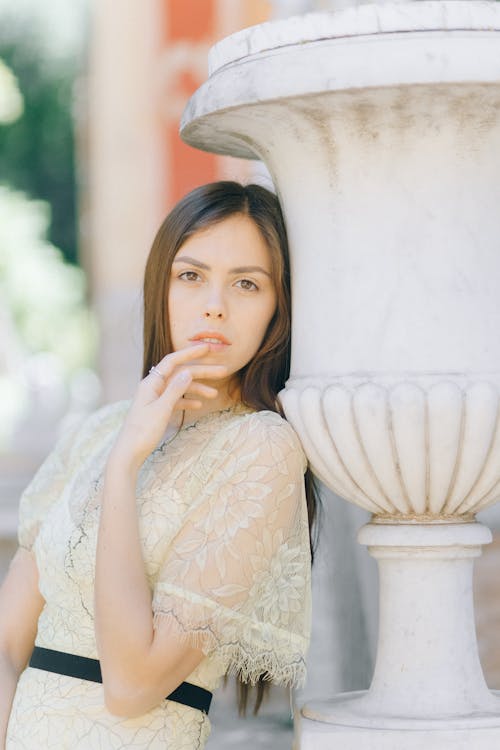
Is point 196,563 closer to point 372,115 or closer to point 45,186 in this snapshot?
point 372,115

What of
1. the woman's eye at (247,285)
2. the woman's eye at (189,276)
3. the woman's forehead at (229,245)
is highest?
the woman's forehead at (229,245)

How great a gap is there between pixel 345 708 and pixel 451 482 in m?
0.37

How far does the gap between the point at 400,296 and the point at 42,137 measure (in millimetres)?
9023

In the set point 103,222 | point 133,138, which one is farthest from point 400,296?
point 103,222

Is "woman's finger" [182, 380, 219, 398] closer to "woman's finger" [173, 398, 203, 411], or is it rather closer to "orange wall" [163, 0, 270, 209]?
"woman's finger" [173, 398, 203, 411]

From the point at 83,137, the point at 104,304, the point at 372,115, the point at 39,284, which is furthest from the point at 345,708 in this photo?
the point at 39,284

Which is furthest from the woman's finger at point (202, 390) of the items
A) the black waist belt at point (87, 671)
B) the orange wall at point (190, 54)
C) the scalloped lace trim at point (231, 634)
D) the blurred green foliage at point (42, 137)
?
the blurred green foliage at point (42, 137)

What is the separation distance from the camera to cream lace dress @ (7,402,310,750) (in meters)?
1.65

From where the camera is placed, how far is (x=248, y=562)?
5.44 feet

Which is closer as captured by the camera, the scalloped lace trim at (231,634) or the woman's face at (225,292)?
the scalloped lace trim at (231,634)

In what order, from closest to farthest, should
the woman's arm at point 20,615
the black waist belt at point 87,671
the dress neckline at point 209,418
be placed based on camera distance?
the black waist belt at point 87,671, the dress neckline at point 209,418, the woman's arm at point 20,615

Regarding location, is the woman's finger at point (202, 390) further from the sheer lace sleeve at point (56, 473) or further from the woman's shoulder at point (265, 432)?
the sheer lace sleeve at point (56, 473)

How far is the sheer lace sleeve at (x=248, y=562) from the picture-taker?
5.40 ft

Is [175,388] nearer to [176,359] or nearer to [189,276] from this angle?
[176,359]
